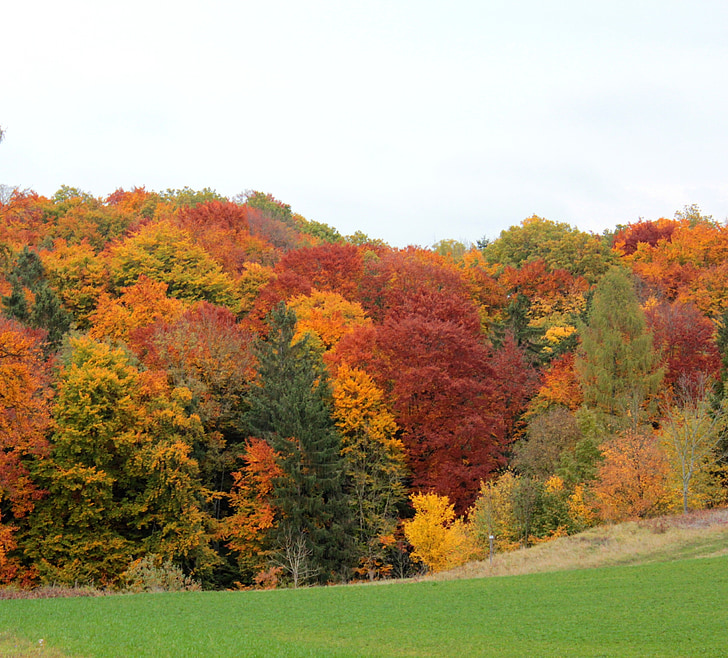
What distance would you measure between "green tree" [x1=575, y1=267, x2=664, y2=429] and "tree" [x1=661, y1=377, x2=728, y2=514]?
16.9 feet

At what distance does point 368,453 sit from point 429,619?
1111 inches

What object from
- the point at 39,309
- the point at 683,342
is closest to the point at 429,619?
the point at 39,309

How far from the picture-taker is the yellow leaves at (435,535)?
1708 inches

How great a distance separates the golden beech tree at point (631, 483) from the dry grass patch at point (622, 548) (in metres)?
3.46

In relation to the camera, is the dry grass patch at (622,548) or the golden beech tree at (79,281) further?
the golden beech tree at (79,281)

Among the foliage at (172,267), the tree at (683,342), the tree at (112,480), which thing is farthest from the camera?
the foliage at (172,267)

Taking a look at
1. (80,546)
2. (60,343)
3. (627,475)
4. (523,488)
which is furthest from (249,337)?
(627,475)

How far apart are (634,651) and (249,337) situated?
143 ft

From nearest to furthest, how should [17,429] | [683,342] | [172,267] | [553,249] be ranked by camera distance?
[17,429] → [683,342] → [172,267] → [553,249]

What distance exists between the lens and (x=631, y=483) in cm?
4156

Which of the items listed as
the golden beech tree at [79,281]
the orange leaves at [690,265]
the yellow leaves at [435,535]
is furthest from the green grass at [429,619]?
the orange leaves at [690,265]

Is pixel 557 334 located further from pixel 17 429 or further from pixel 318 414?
pixel 17 429

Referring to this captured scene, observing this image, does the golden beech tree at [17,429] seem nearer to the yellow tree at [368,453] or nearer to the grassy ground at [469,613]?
the grassy ground at [469,613]

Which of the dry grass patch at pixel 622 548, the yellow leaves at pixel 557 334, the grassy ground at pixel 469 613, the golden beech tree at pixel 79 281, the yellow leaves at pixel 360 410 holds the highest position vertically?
the golden beech tree at pixel 79 281
